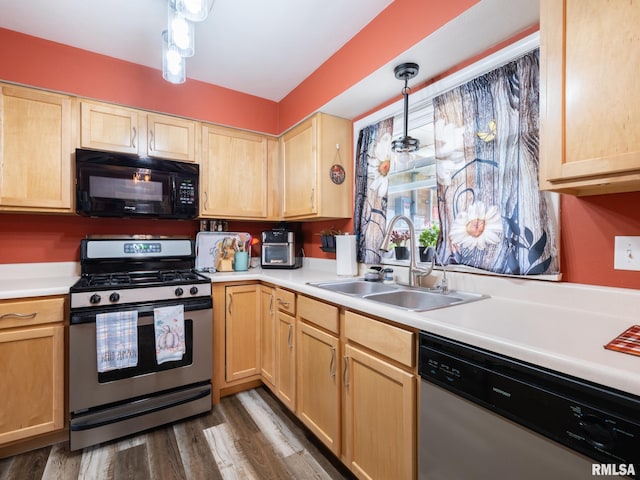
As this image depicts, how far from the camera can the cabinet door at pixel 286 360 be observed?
1925 millimetres

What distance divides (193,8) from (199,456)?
222 cm

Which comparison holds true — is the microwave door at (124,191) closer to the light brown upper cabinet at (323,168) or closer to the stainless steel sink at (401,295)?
the light brown upper cabinet at (323,168)

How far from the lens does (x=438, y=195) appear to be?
173 cm

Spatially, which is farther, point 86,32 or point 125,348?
point 86,32

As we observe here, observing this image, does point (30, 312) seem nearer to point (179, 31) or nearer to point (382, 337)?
point (179, 31)

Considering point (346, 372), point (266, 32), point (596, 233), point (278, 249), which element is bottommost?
point (346, 372)

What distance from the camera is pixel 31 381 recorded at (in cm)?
169

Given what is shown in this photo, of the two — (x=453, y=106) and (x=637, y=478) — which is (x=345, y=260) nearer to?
(x=453, y=106)

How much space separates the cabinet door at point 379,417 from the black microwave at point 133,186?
1692 millimetres

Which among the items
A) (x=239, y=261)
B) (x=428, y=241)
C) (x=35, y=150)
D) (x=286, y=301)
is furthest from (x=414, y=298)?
(x=35, y=150)

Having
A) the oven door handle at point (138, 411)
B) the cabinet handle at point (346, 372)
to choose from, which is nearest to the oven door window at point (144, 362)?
the oven door handle at point (138, 411)

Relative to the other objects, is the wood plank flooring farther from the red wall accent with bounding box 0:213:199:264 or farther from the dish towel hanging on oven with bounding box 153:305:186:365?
the red wall accent with bounding box 0:213:199:264

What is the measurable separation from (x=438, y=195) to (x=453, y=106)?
48 centimetres

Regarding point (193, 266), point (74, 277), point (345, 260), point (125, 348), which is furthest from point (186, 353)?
point (345, 260)
